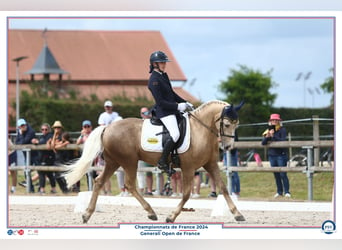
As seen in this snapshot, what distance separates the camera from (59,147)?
14602mm

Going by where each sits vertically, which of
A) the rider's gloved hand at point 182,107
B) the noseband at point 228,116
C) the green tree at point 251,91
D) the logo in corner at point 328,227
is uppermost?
the green tree at point 251,91

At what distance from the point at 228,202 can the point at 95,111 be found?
13.7 meters

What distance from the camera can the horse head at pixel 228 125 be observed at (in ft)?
30.5

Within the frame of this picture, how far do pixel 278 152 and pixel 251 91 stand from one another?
722 inches

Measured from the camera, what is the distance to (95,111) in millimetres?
22625

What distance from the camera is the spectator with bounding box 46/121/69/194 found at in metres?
14.6

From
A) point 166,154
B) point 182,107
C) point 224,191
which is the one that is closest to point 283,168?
point 224,191

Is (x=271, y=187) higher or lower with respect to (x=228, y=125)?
lower

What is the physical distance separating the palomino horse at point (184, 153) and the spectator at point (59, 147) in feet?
15.5

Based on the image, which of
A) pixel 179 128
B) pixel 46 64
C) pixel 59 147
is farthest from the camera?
pixel 46 64

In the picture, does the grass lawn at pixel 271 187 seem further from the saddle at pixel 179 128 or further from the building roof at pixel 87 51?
the building roof at pixel 87 51

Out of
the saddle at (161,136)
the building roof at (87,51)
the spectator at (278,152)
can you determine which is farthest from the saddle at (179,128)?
the building roof at (87,51)

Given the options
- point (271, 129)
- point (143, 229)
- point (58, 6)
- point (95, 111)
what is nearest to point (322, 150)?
point (271, 129)

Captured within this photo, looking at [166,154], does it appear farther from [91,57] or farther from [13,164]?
[91,57]
